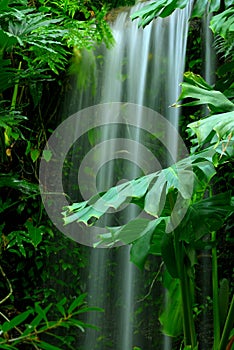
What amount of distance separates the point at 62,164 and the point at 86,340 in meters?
1.09

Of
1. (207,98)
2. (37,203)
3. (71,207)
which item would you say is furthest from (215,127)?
(37,203)

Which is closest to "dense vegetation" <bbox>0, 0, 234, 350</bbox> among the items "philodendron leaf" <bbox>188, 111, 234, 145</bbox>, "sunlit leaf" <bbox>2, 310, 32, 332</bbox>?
"philodendron leaf" <bbox>188, 111, 234, 145</bbox>

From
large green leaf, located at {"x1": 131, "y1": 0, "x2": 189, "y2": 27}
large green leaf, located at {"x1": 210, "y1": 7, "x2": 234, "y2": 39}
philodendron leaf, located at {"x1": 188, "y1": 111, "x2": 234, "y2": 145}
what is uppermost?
large green leaf, located at {"x1": 131, "y1": 0, "x2": 189, "y2": 27}

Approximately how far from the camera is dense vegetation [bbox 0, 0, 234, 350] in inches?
56.4

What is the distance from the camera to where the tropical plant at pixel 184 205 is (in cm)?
131

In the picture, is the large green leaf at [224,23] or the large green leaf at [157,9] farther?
the large green leaf at [157,9]

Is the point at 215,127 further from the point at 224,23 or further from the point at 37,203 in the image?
the point at 37,203

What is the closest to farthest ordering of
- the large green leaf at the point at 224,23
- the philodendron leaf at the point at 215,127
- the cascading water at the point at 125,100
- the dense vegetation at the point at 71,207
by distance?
the philodendron leaf at the point at 215,127
the dense vegetation at the point at 71,207
the large green leaf at the point at 224,23
the cascading water at the point at 125,100

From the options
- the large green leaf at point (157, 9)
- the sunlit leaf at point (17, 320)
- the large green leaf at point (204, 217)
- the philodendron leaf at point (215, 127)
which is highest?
the large green leaf at point (157, 9)

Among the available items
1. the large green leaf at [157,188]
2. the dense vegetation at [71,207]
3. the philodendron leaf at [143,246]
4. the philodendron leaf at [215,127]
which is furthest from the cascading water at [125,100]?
the philodendron leaf at [215,127]

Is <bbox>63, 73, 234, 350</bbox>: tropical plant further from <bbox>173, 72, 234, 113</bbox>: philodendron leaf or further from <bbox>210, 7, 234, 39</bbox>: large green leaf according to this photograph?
<bbox>210, 7, 234, 39</bbox>: large green leaf

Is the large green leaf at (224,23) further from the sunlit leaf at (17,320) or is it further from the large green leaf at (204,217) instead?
the sunlit leaf at (17,320)

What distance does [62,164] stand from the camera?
9.99 feet

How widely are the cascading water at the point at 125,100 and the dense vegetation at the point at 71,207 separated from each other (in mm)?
94
